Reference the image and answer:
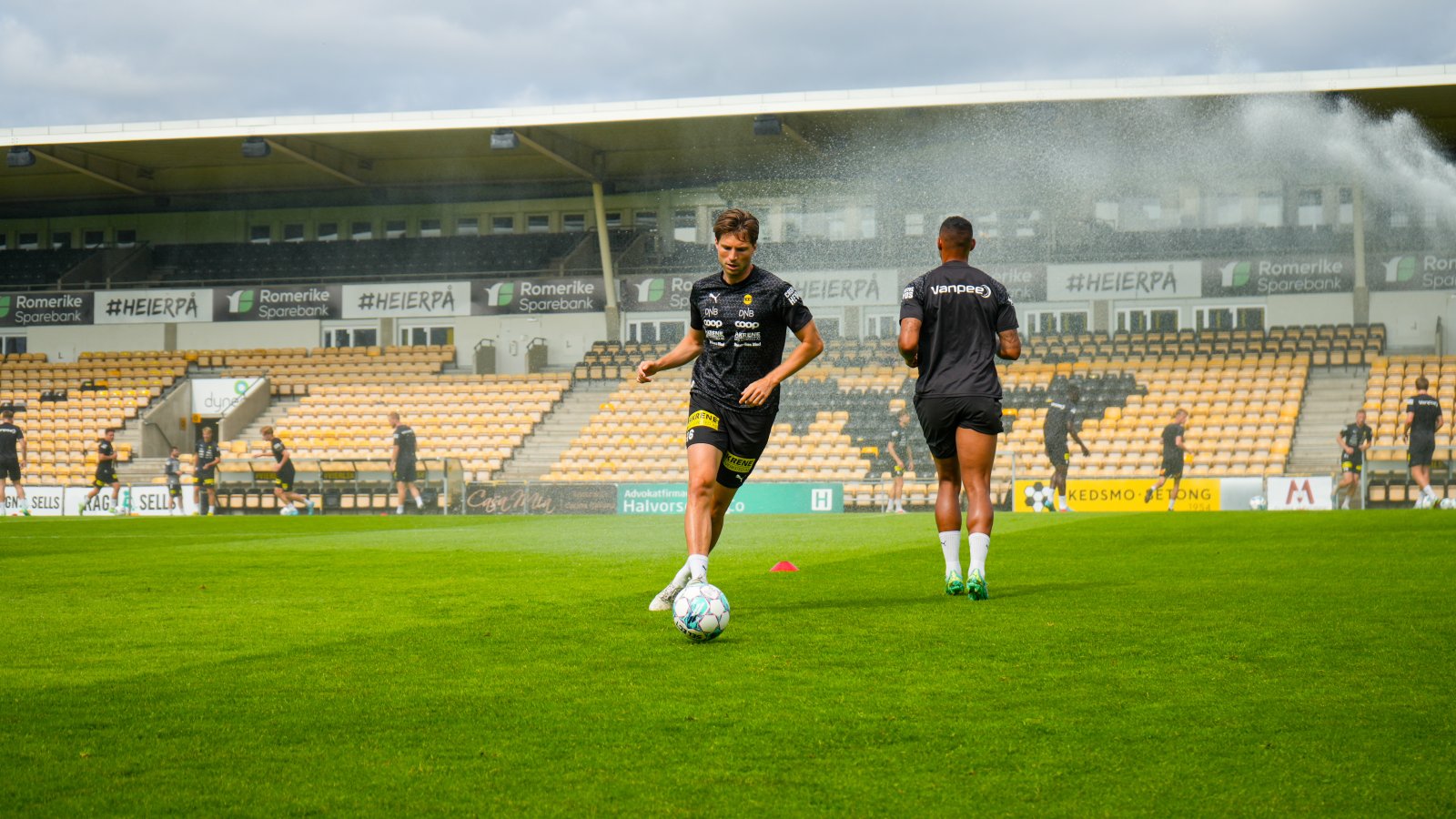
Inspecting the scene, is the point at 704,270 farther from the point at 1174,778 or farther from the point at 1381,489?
the point at 1174,778

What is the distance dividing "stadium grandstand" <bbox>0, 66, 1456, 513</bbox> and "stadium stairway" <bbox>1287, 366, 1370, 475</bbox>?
0.33ft

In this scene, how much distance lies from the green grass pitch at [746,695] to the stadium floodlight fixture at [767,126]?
25785 millimetres

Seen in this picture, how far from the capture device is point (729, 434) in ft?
21.5

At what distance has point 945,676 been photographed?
4.41 metres

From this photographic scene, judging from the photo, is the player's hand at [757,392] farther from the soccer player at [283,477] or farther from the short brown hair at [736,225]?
the soccer player at [283,477]

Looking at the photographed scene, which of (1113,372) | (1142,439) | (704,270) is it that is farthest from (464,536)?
(704,270)

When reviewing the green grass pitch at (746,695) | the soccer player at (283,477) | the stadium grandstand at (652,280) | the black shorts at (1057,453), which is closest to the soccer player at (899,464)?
the stadium grandstand at (652,280)

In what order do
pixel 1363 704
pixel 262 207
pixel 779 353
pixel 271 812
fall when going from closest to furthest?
pixel 271 812
pixel 1363 704
pixel 779 353
pixel 262 207

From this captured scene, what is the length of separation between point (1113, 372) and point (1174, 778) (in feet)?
102

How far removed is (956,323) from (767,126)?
1050 inches

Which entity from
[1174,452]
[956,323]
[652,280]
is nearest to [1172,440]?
[1174,452]

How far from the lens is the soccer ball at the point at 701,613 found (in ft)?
17.3

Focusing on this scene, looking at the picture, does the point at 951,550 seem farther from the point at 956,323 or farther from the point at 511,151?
the point at 511,151

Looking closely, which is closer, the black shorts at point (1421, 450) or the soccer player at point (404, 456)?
the black shorts at point (1421, 450)
